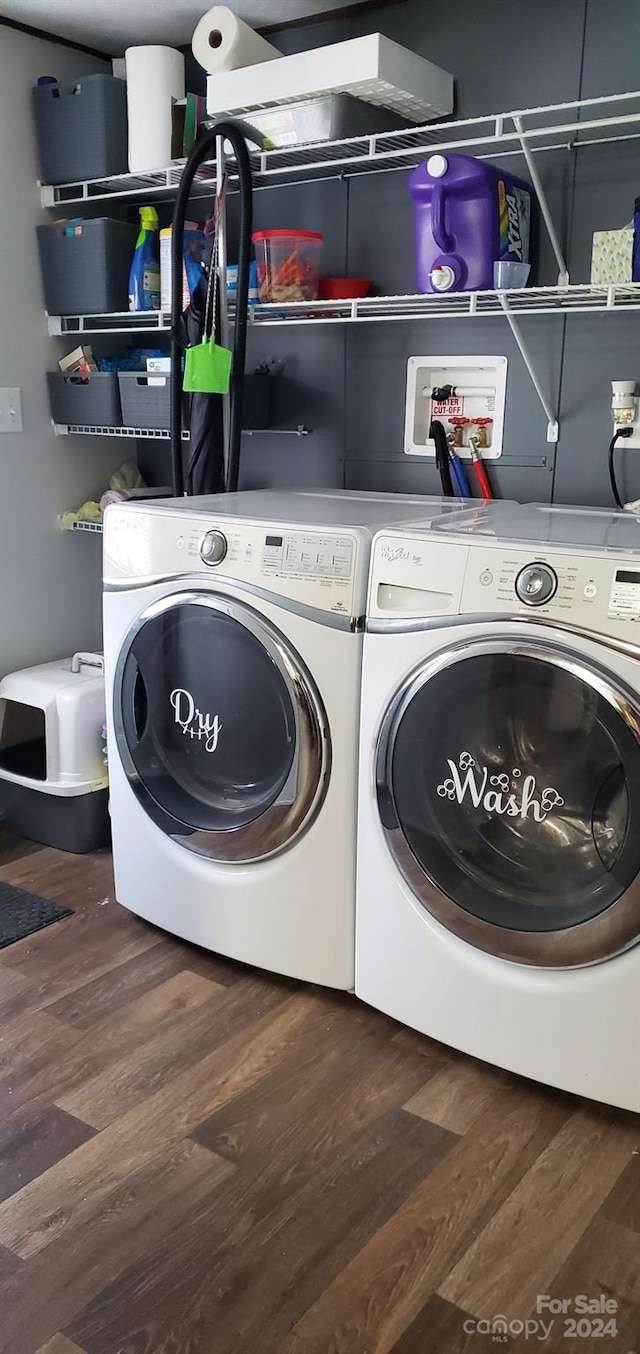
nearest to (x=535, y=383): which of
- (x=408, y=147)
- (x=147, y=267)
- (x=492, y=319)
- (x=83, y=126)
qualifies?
(x=492, y=319)

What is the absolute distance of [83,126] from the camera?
2553mm

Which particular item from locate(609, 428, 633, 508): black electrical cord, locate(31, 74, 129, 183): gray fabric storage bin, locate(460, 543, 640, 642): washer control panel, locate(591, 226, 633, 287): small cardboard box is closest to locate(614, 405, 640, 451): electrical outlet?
locate(609, 428, 633, 508): black electrical cord

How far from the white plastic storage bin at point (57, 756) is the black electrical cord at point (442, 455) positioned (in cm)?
99

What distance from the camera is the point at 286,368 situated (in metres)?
2.67

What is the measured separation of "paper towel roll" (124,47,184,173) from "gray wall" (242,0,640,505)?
286 mm

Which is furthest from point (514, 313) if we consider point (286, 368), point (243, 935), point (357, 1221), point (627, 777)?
point (357, 1221)

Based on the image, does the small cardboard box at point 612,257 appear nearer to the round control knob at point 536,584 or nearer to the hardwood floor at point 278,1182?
the round control knob at point 536,584

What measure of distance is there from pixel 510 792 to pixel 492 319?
1.19 metres

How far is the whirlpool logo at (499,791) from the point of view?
5.30 feet

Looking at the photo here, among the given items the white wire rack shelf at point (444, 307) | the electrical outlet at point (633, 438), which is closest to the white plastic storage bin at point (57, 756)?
the white wire rack shelf at point (444, 307)

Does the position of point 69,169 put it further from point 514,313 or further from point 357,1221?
point 357,1221

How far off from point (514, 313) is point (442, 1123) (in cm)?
157

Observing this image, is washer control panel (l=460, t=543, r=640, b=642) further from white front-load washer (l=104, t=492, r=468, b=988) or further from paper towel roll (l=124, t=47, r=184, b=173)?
paper towel roll (l=124, t=47, r=184, b=173)

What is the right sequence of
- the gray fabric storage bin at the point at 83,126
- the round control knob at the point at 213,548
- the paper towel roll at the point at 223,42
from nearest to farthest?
the round control knob at the point at 213,548 < the paper towel roll at the point at 223,42 < the gray fabric storage bin at the point at 83,126
